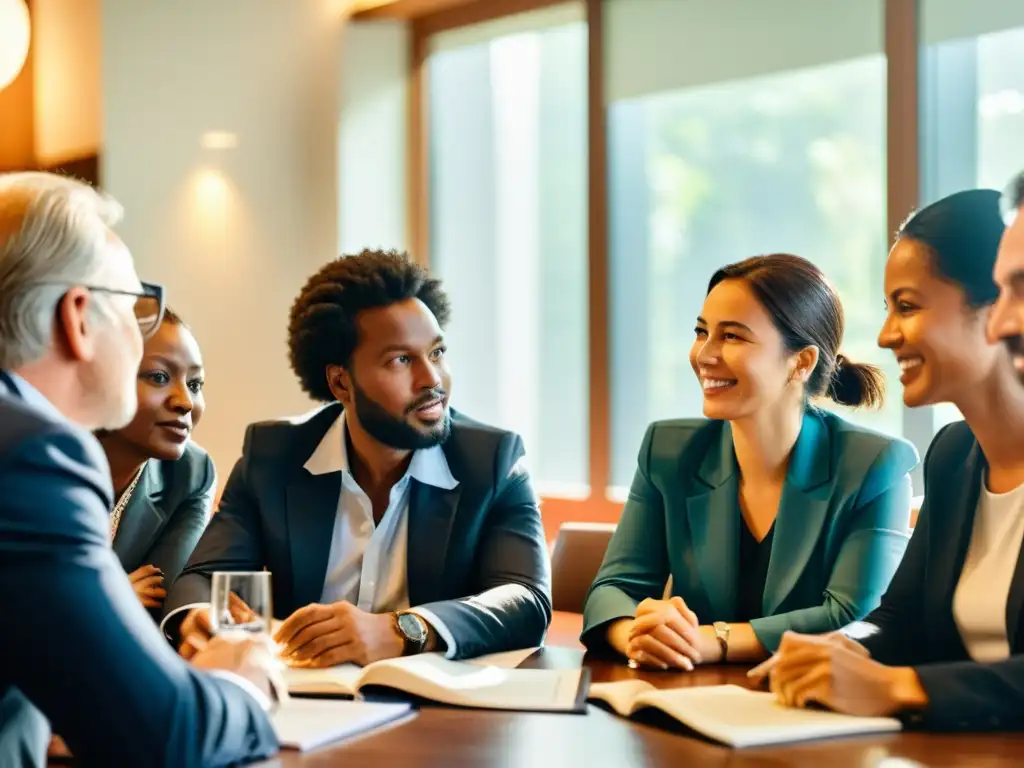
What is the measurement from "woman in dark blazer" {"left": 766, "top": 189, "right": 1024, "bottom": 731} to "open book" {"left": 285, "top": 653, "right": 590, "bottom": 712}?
12.9 inches

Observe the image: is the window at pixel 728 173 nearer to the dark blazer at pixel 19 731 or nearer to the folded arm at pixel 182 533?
the folded arm at pixel 182 533

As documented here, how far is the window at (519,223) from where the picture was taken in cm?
630

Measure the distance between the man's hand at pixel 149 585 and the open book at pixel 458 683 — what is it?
59cm

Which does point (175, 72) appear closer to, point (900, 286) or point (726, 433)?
point (726, 433)

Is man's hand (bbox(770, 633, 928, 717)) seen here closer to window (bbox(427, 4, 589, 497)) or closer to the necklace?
the necklace

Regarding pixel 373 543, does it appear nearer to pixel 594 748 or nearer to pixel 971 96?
pixel 594 748

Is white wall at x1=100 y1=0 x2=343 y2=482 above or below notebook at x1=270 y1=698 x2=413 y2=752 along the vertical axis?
above

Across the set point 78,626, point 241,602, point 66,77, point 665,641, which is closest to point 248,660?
point 241,602

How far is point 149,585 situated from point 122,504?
0.31 m

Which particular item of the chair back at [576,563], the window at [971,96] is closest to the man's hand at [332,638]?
the chair back at [576,563]

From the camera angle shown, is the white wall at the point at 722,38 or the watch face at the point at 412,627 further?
the white wall at the point at 722,38

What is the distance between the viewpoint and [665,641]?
2250 millimetres

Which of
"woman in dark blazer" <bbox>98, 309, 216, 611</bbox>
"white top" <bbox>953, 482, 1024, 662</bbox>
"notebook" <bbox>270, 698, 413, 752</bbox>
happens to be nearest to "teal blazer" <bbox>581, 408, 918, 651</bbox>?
"white top" <bbox>953, 482, 1024, 662</bbox>

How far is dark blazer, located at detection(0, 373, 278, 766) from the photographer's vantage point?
4.54 feet
